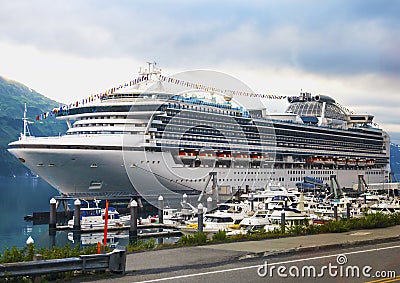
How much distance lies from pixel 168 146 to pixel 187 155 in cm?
302

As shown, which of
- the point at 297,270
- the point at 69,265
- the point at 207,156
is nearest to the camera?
the point at 69,265

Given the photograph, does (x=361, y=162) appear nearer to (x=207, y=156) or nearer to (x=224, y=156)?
(x=224, y=156)

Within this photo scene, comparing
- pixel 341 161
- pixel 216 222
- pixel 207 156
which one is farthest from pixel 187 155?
pixel 341 161

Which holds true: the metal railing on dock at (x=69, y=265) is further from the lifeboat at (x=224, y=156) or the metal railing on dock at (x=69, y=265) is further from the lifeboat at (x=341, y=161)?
the lifeboat at (x=341, y=161)

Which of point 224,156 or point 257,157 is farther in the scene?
point 257,157

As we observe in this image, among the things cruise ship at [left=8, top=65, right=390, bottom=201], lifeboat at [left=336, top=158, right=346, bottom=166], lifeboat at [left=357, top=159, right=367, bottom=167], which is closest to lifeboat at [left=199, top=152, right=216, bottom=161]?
cruise ship at [left=8, top=65, right=390, bottom=201]

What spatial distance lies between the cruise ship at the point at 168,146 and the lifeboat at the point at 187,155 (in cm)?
9

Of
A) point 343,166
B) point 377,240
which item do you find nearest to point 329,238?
point 377,240

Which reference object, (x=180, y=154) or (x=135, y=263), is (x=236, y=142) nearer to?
(x=180, y=154)

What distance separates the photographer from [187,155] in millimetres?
50281

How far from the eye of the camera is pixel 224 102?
5975 centimetres

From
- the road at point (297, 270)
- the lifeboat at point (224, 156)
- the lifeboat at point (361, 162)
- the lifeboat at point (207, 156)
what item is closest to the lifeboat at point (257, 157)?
the lifeboat at point (224, 156)

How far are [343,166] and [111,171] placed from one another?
42.1m

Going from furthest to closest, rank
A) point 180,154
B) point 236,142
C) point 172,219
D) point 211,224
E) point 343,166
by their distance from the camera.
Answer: point 343,166 → point 236,142 → point 180,154 → point 172,219 → point 211,224
